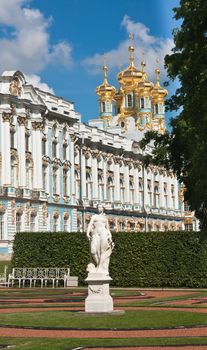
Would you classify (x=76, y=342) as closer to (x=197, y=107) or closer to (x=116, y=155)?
(x=197, y=107)

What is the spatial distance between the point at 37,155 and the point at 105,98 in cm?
6063

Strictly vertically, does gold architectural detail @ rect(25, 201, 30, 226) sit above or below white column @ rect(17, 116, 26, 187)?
below

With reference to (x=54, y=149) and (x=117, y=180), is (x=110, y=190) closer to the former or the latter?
(x=117, y=180)

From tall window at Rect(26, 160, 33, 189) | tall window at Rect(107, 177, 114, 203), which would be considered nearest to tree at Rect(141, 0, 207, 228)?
tall window at Rect(26, 160, 33, 189)

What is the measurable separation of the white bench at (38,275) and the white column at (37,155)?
961 inches

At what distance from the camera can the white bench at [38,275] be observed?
4125cm

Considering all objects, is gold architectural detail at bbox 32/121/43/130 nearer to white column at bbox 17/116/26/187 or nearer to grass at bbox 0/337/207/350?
white column at bbox 17/116/26/187

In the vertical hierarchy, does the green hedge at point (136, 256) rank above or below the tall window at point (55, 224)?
below

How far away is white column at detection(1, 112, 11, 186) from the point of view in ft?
206

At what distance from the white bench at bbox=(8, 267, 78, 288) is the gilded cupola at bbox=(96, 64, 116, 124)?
275 ft

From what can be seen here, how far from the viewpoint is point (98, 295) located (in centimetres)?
2233

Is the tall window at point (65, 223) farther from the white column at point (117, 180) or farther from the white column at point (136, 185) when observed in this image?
the white column at point (136, 185)

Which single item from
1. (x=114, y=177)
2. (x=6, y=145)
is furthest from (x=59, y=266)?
(x=114, y=177)

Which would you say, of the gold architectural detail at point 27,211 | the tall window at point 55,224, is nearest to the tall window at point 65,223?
the tall window at point 55,224
